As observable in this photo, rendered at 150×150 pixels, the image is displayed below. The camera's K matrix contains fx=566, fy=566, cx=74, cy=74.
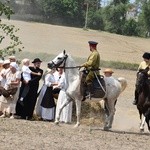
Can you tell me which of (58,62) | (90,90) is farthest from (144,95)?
(58,62)

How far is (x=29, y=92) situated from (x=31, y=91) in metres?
0.07

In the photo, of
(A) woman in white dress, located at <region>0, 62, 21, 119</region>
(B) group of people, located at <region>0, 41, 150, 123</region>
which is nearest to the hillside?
(B) group of people, located at <region>0, 41, 150, 123</region>

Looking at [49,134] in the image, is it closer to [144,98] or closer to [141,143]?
[141,143]

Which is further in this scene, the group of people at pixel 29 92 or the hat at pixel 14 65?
the group of people at pixel 29 92

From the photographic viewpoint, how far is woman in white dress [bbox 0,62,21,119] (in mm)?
17125

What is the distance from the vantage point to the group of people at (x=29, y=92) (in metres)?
17.2

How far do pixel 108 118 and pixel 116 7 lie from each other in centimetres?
9878

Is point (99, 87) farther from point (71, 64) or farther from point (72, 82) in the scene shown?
point (71, 64)

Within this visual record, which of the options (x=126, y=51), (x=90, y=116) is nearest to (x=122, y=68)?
(x=126, y=51)

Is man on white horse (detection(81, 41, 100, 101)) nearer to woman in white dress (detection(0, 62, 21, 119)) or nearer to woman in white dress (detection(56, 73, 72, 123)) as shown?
woman in white dress (detection(56, 73, 72, 123))

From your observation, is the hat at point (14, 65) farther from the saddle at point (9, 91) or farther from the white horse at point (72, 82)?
the white horse at point (72, 82)

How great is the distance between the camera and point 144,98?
1680cm

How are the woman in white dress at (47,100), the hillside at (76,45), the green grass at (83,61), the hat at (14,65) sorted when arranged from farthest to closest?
the hillside at (76,45)
the green grass at (83,61)
the woman in white dress at (47,100)
the hat at (14,65)

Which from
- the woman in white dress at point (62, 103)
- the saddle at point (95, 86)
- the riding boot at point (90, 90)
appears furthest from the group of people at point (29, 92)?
the riding boot at point (90, 90)
